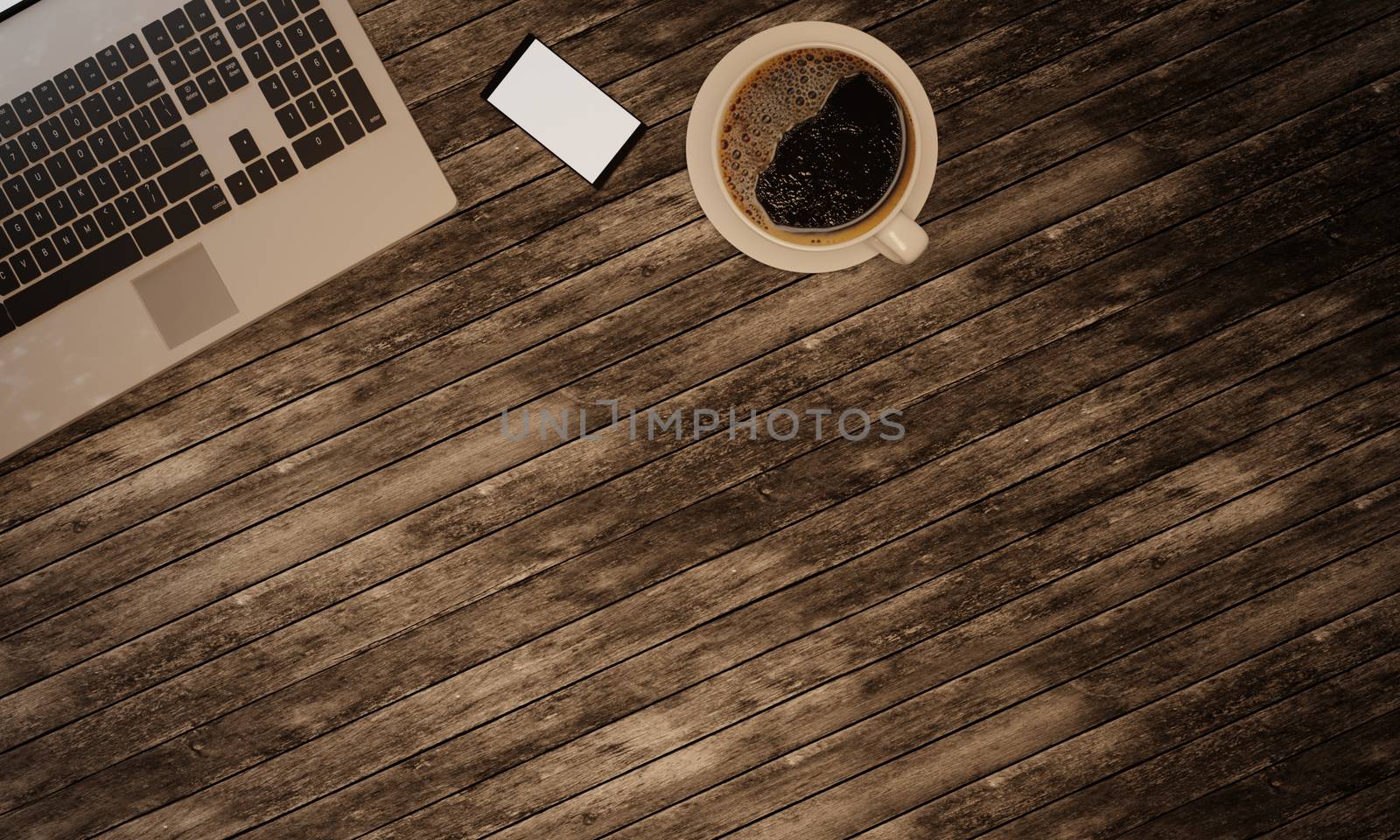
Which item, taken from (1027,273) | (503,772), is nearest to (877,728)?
(503,772)

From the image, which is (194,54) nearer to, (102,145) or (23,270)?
(102,145)

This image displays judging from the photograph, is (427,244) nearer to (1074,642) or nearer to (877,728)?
(877,728)

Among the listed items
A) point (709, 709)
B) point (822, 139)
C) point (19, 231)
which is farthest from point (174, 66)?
point (709, 709)

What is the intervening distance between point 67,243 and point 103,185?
0.08m

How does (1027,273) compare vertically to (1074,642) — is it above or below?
above

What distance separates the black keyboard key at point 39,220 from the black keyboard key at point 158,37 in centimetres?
21

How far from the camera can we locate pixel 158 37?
90cm

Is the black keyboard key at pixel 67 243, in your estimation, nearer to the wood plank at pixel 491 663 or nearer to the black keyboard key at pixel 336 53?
the black keyboard key at pixel 336 53

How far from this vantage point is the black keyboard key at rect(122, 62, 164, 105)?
0.90 meters

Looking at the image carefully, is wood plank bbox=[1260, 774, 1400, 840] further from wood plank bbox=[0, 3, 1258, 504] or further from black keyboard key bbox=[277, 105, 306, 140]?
black keyboard key bbox=[277, 105, 306, 140]

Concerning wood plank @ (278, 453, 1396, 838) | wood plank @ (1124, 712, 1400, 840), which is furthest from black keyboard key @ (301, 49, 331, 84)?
wood plank @ (1124, 712, 1400, 840)

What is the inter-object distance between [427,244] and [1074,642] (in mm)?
1021

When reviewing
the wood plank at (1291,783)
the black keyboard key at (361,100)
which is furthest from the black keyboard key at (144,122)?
the wood plank at (1291,783)

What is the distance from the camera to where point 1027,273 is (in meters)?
1.08
